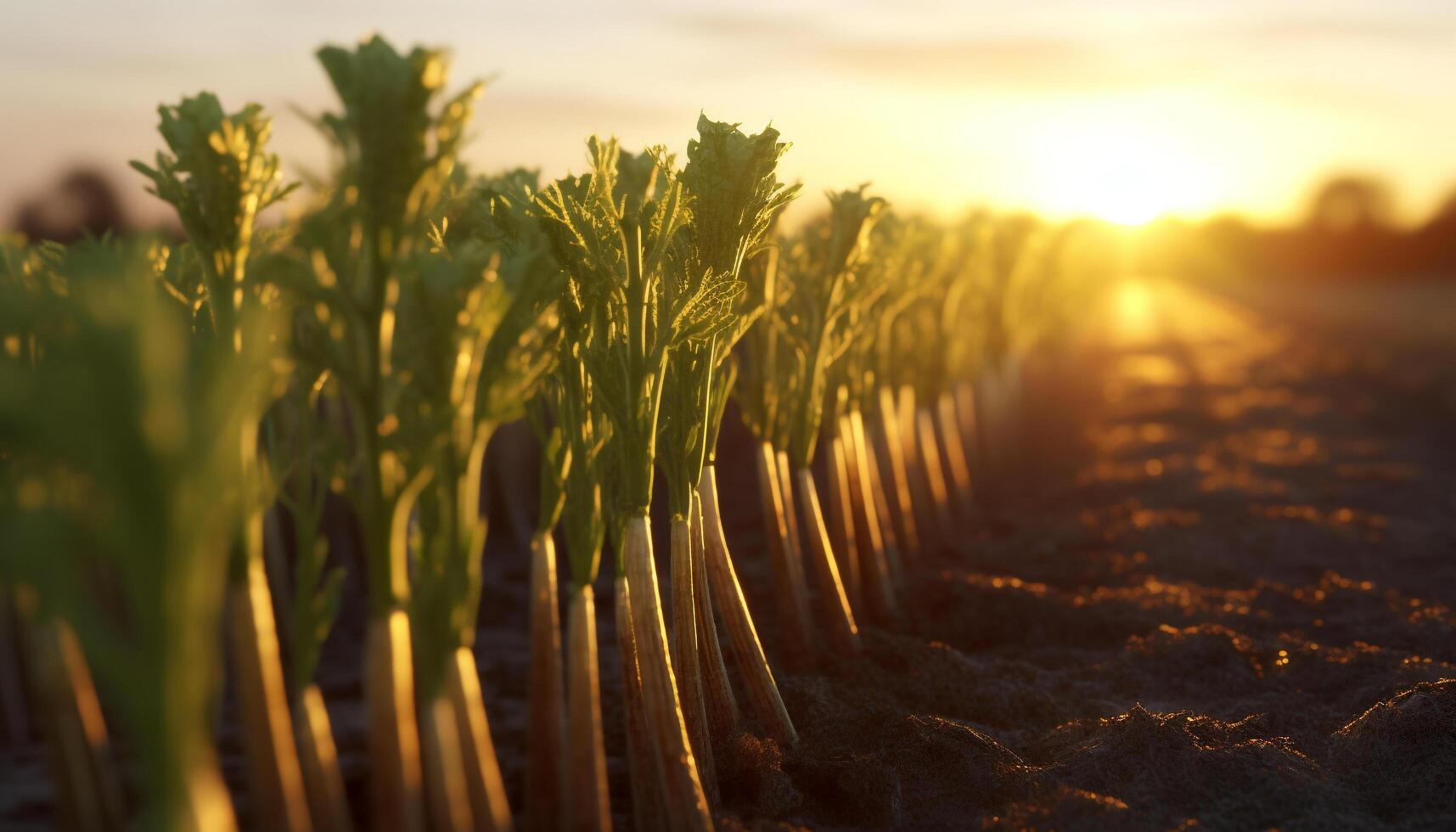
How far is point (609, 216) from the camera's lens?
486 centimetres

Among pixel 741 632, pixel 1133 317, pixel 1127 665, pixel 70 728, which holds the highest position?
pixel 70 728

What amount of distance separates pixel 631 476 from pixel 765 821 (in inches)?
60.0

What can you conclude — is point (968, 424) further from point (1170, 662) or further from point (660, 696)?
point (660, 696)

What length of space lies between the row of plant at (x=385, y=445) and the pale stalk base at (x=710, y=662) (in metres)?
0.02

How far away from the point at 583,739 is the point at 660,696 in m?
0.40

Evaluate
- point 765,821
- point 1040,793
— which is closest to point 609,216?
point 765,821

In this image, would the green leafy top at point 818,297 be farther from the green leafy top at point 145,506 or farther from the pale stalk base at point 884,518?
the green leafy top at point 145,506

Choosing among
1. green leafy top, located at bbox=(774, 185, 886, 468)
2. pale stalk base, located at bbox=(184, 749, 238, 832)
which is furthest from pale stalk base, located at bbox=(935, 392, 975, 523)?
pale stalk base, located at bbox=(184, 749, 238, 832)

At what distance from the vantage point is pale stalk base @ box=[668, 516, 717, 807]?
5.15m

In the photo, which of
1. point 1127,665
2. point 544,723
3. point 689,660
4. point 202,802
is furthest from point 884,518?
point 202,802

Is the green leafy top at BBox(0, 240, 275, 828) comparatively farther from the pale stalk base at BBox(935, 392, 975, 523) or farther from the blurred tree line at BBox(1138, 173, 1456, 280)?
the blurred tree line at BBox(1138, 173, 1456, 280)

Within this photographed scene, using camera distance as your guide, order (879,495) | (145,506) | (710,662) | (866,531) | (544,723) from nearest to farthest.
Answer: (145,506), (544,723), (710,662), (866,531), (879,495)

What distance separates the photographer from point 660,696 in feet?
15.3

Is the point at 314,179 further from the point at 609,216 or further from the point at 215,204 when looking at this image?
the point at 609,216
